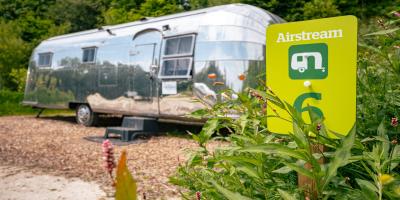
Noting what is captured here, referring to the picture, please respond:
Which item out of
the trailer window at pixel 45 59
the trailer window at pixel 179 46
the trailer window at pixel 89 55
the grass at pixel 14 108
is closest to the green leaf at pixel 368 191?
the trailer window at pixel 179 46

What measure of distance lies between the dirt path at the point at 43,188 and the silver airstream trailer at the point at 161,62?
2751mm

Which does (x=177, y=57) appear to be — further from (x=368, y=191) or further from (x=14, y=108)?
(x=14, y=108)

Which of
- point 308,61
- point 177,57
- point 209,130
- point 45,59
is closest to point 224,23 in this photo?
point 177,57

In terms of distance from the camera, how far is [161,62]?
336 inches

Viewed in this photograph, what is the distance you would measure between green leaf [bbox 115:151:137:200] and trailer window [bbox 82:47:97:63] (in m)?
10.2

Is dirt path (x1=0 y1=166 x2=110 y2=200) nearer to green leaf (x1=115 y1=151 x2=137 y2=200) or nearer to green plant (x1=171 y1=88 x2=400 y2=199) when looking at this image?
green plant (x1=171 y1=88 x2=400 y2=199)

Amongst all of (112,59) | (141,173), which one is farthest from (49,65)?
(141,173)

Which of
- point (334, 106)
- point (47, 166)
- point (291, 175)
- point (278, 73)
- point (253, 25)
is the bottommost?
point (47, 166)

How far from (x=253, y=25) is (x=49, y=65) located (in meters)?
7.27

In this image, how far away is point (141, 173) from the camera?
5.09m

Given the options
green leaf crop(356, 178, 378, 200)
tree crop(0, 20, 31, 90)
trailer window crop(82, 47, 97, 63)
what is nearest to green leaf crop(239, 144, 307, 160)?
green leaf crop(356, 178, 378, 200)

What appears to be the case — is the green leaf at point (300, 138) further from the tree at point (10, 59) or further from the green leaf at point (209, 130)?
the tree at point (10, 59)

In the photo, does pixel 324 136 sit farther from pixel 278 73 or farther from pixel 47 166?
pixel 47 166

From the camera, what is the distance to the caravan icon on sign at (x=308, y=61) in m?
1.53
